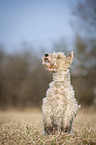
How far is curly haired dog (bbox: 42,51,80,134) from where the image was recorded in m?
4.42

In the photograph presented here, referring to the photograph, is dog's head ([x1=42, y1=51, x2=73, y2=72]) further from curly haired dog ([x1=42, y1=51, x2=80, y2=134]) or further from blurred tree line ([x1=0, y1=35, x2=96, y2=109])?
blurred tree line ([x1=0, y1=35, x2=96, y2=109])

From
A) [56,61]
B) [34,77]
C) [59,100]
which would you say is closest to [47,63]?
[56,61]

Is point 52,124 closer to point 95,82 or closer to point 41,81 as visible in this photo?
point 95,82

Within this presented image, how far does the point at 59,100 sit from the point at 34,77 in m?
15.9

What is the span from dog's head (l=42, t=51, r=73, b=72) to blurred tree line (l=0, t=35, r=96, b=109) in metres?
10.2

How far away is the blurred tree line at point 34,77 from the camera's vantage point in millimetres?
16109

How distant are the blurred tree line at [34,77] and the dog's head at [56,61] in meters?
10.2

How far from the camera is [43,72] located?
19.4 metres

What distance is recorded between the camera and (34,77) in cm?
2025

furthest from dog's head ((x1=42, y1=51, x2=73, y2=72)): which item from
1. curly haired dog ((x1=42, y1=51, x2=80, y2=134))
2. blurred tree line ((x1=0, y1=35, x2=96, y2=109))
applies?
blurred tree line ((x1=0, y1=35, x2=96, y2=109))

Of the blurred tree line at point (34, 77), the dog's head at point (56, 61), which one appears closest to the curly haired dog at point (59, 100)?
the dog's head at point (56, 61)

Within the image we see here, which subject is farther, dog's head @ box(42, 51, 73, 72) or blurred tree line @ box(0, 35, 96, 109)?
blurred tree line @ box(0, 35, 96, 109)

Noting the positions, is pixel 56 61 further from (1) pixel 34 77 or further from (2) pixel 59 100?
(1) pixel 34 77

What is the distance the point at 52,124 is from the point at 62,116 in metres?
0.30
